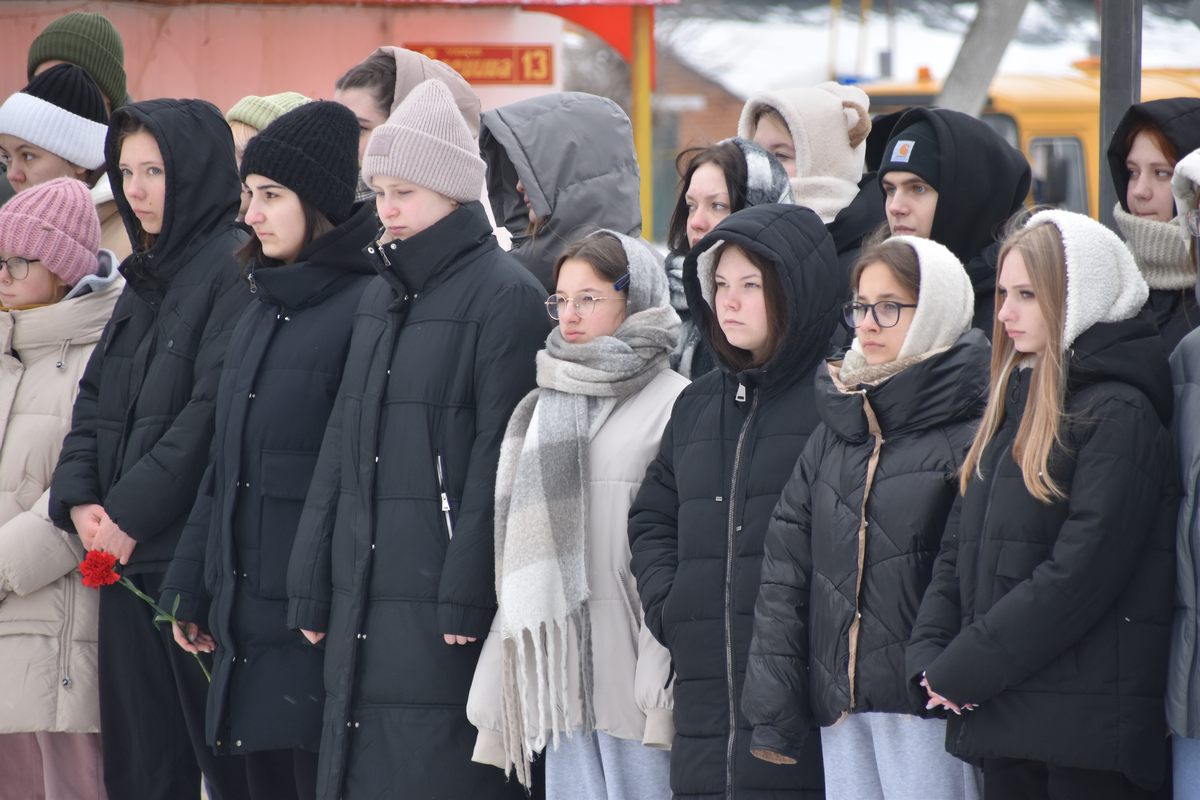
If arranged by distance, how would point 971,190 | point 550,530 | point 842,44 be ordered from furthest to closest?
1. point 842,44
2. point 971,190
3. point 550,530

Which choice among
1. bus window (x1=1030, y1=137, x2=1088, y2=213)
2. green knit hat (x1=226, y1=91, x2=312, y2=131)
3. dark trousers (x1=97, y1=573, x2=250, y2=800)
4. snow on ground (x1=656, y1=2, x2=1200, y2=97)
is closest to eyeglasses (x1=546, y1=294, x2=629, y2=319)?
dark trousers (x1=97, y1=573, x2=250, y2=800)

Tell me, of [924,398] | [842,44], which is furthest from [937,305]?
[842,44]

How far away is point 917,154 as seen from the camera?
15.1 feet

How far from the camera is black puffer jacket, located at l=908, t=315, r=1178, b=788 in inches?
133

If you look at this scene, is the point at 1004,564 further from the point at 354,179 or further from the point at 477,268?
the point at 354,179

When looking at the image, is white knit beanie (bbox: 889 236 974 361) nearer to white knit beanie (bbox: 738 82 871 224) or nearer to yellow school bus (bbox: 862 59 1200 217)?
white knit beanie (bbox: 738 82 871 224)

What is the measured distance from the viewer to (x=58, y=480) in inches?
211

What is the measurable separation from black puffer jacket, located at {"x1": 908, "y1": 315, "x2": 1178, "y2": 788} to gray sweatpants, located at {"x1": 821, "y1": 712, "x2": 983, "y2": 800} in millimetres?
215

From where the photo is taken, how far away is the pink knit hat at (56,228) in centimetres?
568

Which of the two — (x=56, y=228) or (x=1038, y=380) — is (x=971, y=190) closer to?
(x=1038, y=380)

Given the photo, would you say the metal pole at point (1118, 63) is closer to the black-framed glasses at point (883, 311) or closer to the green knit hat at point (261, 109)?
the black-framed glasses at point (883, 311)

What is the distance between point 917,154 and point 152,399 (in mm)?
2521

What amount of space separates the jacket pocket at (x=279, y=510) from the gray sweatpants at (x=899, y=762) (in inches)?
71.6

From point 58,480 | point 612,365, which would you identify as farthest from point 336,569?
point 58,480
